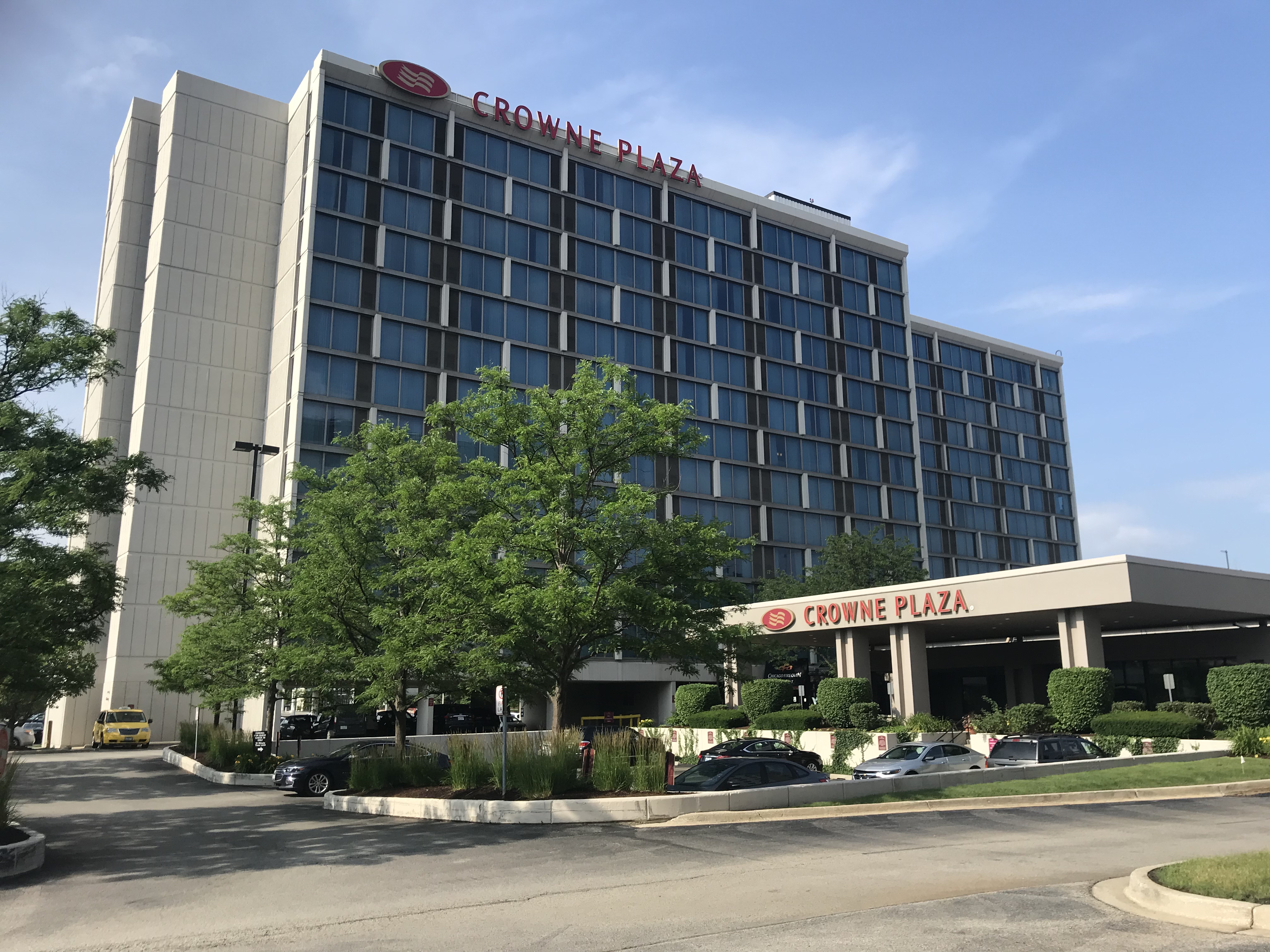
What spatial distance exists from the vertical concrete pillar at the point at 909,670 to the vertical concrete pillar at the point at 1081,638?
6586mm

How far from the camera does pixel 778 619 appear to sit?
47719 mm

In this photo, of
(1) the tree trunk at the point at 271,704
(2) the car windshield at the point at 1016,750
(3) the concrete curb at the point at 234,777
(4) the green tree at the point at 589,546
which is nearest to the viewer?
(4) the green tree at the point at 589,546

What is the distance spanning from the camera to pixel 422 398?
66.5m

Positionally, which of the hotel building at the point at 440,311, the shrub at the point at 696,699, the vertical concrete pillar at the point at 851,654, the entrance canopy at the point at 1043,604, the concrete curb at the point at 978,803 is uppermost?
the hotel building at the point at 440,311

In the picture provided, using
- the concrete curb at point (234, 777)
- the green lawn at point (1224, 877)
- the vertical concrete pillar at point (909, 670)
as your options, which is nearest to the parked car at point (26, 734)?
the concrete curb at point (234, 777)

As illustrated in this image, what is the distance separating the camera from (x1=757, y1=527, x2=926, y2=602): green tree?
67.2 metres

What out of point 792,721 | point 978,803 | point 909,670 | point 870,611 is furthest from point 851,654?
point 978,803

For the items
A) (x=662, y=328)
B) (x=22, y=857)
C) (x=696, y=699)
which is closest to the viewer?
(x=22, y=857)

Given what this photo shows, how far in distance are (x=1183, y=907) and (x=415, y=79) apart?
7077 cm

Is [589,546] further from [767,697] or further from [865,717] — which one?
[767,697]

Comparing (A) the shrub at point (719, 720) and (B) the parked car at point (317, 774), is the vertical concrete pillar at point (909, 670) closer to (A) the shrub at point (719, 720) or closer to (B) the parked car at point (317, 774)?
(A) the shrub at point (719, 720)

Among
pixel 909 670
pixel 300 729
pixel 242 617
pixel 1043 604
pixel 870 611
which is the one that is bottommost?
pixel 300 729

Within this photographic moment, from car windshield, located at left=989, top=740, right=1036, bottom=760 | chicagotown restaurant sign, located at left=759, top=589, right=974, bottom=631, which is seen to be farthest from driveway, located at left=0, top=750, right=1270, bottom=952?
chicagotown restaurant sign, located at left=759, top=589, right=974, bottom=631

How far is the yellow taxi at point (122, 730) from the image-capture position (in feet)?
177
